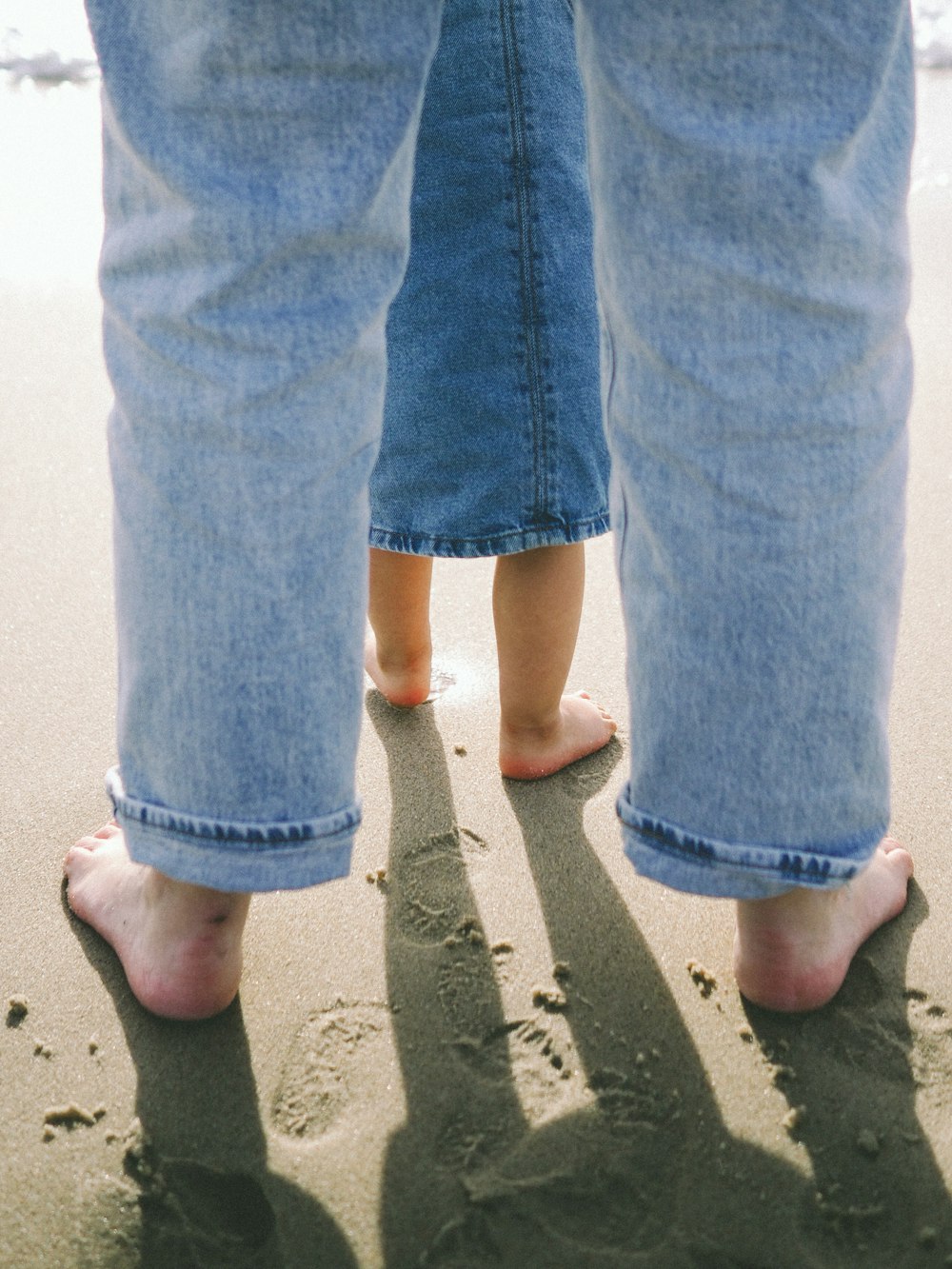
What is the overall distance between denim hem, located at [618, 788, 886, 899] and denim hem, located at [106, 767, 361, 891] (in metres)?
0.23

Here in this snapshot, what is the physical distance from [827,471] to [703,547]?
0.32ft

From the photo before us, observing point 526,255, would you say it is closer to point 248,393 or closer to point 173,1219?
point 248,393

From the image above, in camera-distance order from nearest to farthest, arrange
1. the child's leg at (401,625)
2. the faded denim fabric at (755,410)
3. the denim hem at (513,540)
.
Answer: the faded denim fabric at (755,410) → the denim hem at (513,540) → the child's leg at (401,625)

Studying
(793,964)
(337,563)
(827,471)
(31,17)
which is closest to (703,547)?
(827,471)

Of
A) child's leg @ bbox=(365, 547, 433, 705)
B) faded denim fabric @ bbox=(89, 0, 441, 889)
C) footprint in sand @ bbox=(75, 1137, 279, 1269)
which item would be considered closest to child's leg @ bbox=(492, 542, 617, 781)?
child's leg @ bbox=(365, 547, 433, 705)

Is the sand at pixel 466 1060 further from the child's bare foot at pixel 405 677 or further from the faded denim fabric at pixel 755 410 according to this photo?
the faded denim fabric at pixel 755 410

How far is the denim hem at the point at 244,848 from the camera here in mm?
838

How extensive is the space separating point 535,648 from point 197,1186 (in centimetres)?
65

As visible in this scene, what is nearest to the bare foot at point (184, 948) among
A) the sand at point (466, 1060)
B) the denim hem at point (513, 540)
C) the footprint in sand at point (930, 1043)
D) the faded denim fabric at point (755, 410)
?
the sand at point (466, 1060)

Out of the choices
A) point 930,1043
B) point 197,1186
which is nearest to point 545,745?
point 930,1043

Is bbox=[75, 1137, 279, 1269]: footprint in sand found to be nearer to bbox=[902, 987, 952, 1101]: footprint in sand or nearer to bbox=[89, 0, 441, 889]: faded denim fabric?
bbox=[89, 0, 441, 889]: faded denim fabric

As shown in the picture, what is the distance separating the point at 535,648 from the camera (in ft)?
4.22

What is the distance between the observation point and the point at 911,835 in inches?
47.3

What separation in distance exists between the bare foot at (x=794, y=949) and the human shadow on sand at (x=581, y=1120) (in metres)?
0.02
